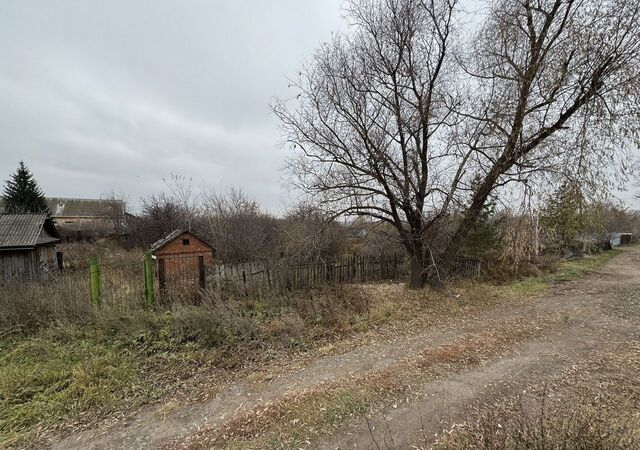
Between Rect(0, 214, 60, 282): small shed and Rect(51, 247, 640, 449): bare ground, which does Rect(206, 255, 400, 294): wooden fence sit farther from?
Rect(0, 214, 60, 282): small shed

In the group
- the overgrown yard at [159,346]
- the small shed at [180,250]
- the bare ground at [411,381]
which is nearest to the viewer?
the bare ground at [411,381]

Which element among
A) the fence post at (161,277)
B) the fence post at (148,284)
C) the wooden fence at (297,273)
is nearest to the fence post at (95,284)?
the fence post at (148,284)

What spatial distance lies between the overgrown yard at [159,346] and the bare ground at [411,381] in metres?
0.19

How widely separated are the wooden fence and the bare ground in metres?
4.15

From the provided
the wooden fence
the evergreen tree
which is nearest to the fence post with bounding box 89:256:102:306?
the wooden fence

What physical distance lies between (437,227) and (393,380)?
6.48 metres

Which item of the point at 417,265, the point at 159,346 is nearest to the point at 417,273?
the point at 417,265

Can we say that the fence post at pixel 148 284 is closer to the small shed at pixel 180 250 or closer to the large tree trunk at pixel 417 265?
the small shed at pixel 180 250

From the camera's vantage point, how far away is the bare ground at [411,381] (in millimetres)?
3152

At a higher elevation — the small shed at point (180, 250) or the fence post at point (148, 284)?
the small shed at point (180, 250)

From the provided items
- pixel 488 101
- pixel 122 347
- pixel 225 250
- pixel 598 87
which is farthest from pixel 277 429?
pixel 225 250

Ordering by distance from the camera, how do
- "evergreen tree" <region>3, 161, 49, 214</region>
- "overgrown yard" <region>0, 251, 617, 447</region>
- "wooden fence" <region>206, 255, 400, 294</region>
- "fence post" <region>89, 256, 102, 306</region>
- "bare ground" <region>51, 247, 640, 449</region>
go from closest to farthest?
1. "bare ground" <region>51, 247, 640, 449</region>
2. "overgrown yard" <region>0, 251, 617, 447</region>
3. "fence post" <region>89, 256, 102, 306</region>
4. "wooden fence" <region>206, 255, 400, 294</region>
5. "evergreen tree" <region>3, 161, 49, 214</region>

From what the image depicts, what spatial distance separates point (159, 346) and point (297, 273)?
5.24m

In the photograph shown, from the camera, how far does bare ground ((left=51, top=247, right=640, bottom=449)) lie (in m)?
3.15
